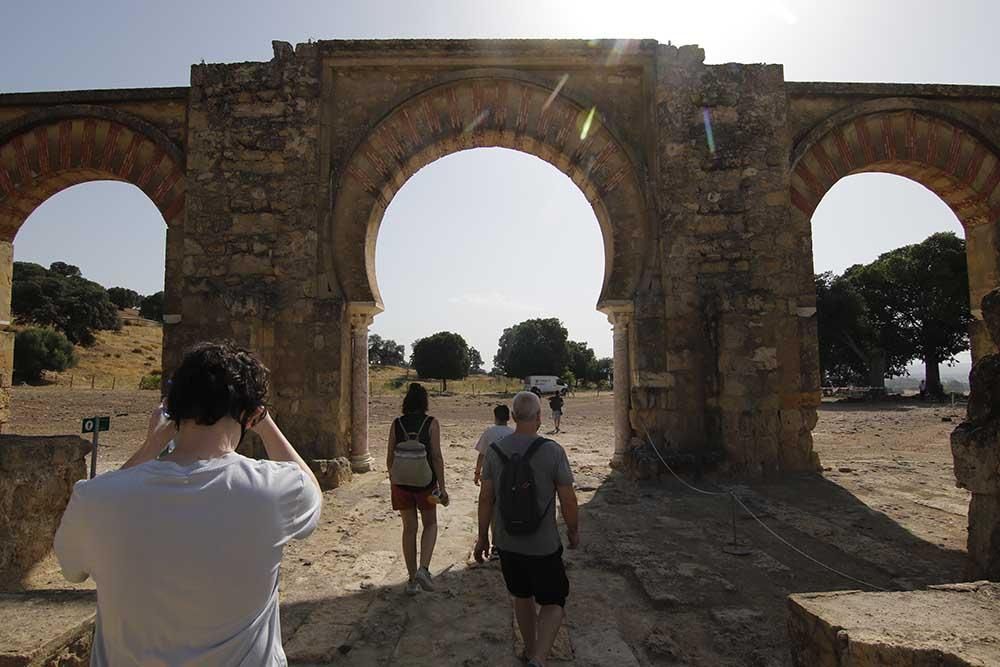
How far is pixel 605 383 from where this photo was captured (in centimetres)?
4538

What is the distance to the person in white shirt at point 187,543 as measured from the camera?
126cm

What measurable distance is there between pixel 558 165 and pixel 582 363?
41.6m

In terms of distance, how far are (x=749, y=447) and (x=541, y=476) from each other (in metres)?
4.89

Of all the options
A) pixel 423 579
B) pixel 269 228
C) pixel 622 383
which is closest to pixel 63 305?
pixel 269 228

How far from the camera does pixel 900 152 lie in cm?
758

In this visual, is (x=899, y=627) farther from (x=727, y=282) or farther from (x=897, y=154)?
(x=897, y=154)

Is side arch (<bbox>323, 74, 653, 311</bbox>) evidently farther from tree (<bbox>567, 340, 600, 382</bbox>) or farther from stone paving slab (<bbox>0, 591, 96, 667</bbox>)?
tree (<bbox>567, 340, 600, 382</bbox>)

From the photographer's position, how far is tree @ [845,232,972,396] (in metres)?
22.7

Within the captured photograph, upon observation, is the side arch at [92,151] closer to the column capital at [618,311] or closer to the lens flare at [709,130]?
the column capital at [618,311]

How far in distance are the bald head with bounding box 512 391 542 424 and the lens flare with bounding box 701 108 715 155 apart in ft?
18.4

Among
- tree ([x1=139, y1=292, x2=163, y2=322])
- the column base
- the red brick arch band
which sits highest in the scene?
tree ([x1=139, y1=292, x2=163, y2=322])

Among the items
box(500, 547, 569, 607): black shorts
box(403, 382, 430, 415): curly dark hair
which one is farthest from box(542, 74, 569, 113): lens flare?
box(500, 547, 569, 607): black shorts

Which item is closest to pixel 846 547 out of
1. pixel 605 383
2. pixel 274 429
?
pixel 274 429

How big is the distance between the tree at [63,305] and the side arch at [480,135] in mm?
35094
